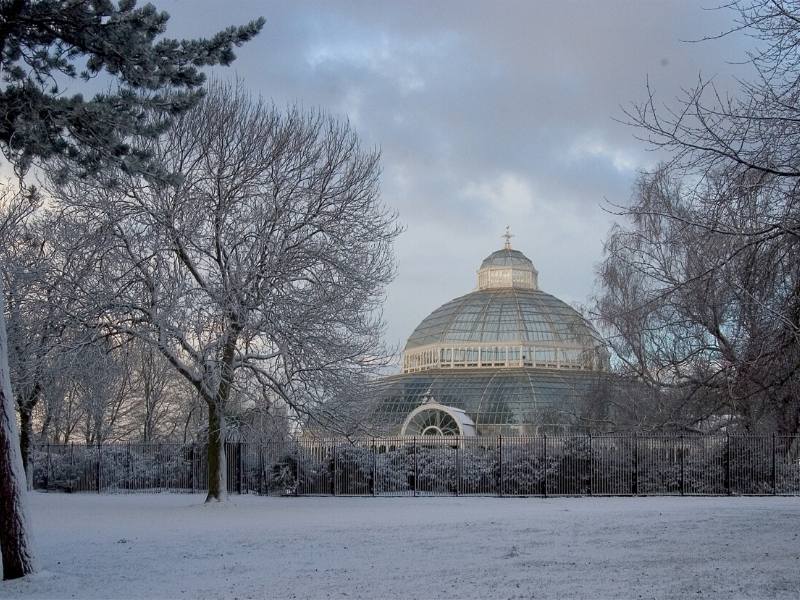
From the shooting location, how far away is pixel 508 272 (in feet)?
251

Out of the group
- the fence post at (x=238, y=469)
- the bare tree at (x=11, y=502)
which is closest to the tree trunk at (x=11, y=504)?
the bare tree at (x=11, y=502)

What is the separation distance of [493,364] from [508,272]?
12.1 m

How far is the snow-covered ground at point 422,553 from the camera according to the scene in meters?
11.1

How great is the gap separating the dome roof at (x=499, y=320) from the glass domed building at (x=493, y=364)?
0.23 ft

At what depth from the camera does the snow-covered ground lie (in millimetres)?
11141

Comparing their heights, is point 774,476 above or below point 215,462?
below

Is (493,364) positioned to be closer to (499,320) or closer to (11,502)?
(499,320)

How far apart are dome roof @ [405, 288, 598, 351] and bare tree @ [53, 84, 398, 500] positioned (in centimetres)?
4284

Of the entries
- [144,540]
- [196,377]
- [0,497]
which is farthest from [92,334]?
[0,497]

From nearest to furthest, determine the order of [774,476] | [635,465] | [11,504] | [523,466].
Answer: [11,504] → [774,476] → [635,465] → [523,466]

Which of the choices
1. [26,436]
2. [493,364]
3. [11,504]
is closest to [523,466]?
[26,436]

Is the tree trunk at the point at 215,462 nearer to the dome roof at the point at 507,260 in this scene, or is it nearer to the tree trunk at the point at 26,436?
the tree trunk at the point at 26,436

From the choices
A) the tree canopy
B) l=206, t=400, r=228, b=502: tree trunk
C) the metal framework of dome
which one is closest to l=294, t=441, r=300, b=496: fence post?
l=206, t=400, r=228, b=502: tree trunk

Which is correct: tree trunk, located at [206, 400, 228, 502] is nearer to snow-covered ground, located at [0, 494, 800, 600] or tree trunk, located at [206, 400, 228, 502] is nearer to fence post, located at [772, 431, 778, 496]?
snow-covered ground, located at [0, 494, 800, 600]
